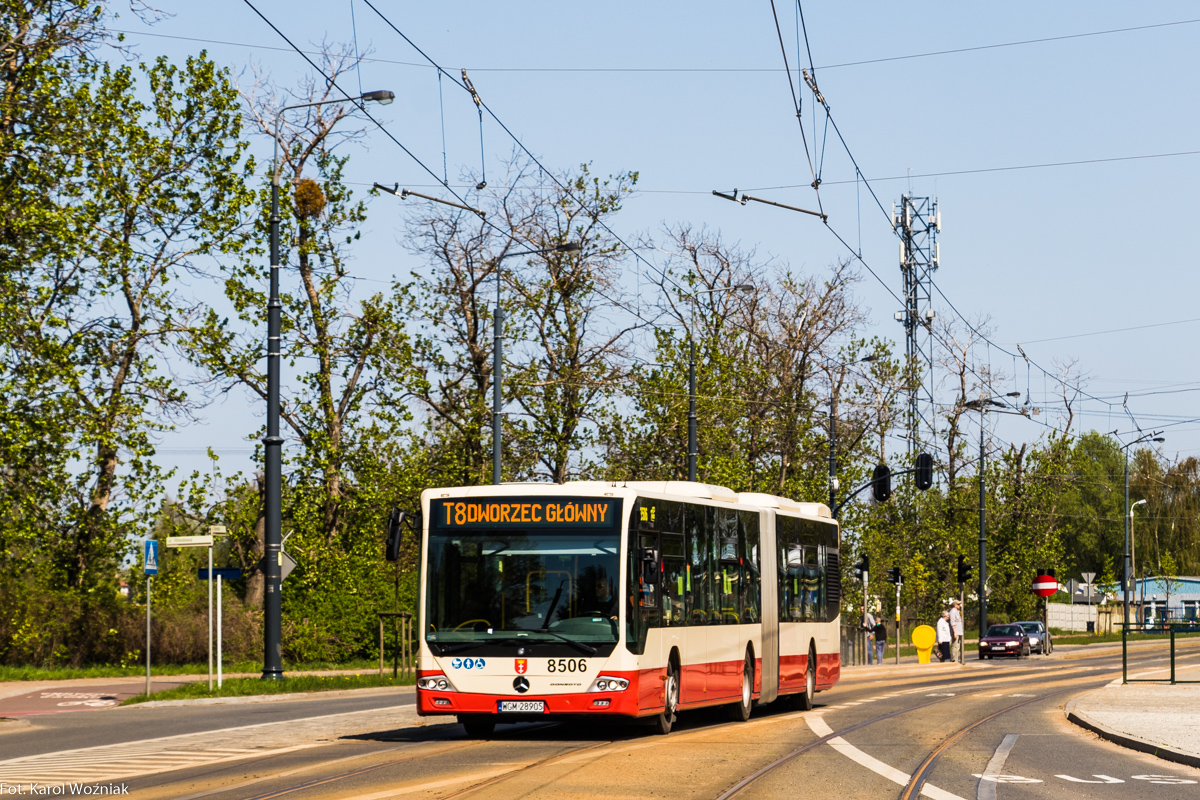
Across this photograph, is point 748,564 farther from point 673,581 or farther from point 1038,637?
point 1038,637

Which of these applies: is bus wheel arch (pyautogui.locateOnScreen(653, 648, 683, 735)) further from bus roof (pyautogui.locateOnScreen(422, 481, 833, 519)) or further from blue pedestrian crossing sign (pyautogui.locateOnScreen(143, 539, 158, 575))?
blue pedestrian crossing sign (pyautogui.locateOnScreen(143, 539, 158, 575))

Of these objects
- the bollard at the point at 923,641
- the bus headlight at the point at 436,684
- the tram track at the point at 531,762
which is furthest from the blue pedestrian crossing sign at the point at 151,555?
the bollard at the point at 923,641

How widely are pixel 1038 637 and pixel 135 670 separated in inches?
1366

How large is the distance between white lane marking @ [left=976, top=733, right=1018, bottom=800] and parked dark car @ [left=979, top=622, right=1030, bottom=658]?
123 ft

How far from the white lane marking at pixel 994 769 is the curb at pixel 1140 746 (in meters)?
1.05

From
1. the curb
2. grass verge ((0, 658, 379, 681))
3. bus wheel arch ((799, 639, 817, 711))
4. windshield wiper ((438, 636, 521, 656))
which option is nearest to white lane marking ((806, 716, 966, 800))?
the curb

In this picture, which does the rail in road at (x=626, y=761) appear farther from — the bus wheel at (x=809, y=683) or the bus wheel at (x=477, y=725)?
the bus wheel at (x=809, y=683)

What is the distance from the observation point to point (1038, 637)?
56.4 meters

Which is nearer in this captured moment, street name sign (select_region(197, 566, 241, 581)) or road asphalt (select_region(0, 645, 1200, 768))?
road asphalt (select_region(0, 645, 1200, 768))

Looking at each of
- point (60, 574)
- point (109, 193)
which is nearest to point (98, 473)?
point (60, 574)

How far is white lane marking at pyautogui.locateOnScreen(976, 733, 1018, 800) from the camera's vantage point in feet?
40.0

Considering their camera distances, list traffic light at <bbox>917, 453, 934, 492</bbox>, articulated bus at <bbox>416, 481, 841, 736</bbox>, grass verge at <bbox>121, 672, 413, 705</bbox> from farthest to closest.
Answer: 1. traffic light at <bbox>917, 453, 934, 492</bbox>
2. grass verge at <bbox>121, 672, 413, 705</bbox>
3. articulated bus at <bbox>416, 481, 841, 736</bbox>

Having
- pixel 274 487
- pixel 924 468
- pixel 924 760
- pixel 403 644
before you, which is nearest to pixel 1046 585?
pixel 924 468

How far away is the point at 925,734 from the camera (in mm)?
18812
